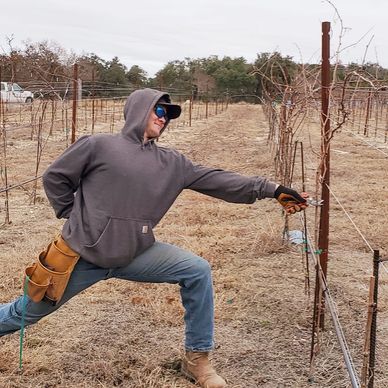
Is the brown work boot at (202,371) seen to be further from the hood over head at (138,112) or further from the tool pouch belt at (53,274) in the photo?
the hood over head at (138,112)

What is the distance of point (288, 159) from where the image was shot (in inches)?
246

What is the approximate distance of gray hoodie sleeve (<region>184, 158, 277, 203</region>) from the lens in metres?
2.79

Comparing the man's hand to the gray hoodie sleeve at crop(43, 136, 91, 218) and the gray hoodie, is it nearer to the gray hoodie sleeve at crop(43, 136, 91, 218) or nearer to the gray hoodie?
the gray hoodie

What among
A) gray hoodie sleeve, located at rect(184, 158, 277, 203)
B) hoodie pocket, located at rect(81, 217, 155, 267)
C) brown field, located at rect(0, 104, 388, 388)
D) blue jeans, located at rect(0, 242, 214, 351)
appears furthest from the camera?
brown field, located at rect(0, 104, 388, 388)

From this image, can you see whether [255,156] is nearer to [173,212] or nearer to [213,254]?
[173,212]

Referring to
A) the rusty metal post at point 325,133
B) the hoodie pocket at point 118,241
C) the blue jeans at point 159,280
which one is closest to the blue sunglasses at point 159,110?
the hoodie pocket at point 118,241

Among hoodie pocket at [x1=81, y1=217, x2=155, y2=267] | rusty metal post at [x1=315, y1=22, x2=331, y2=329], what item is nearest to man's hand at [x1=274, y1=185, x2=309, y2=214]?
rusty metal post at [x1=315, y1=22, x2=331, y2=329]

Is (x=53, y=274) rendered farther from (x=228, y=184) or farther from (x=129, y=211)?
(x=228, y=184)

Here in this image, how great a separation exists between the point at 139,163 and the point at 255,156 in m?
10.4

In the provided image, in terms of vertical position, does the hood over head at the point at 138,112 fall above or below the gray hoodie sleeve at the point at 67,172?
above

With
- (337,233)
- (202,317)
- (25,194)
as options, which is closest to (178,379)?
(202,317)

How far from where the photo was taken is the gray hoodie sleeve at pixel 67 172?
2547 millimetres

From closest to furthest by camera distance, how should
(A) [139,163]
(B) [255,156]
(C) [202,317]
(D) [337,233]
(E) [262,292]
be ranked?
(A) [139,163]
(C) [202,317]
(E) [262,292]
(D) [337,233]
(B) [255,156]

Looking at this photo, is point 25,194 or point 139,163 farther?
point 25,194
